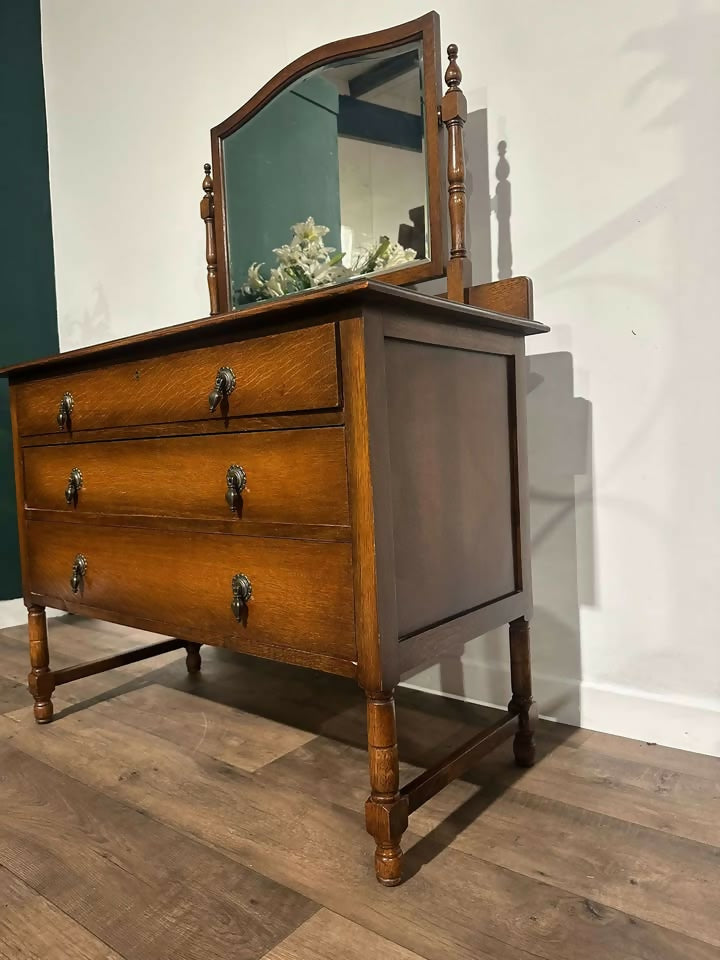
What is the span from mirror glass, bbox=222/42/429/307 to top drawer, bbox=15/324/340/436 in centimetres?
51

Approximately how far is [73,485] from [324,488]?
69 cm

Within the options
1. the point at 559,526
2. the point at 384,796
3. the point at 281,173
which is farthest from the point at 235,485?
the point at 281,173

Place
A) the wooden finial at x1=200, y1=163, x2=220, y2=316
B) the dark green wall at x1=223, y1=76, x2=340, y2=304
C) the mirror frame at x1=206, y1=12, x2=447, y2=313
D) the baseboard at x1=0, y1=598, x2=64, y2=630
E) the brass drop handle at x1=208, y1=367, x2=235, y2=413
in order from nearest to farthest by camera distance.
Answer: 1. the brass drop handle at x1=208, y1=367, x2=235, y2=413
2. the mirror frame at x1=206, y1=12, x2=447, y2=313
3. the dark green wall at x1=223, y1=76, x2=340, y2=304
4. the wooden finial at x1=200, y1=163, x2=220, y2=316
5. the baseboard at x1=0, y1=598, x2=64, y2=630

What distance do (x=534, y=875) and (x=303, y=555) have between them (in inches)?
20.8

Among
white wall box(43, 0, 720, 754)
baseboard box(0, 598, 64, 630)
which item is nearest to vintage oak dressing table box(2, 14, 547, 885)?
white wall box(43, 0, 720, 754)

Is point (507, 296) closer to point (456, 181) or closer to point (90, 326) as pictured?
point (456, 181)

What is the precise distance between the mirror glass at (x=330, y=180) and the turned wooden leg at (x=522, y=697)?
76 centimetres

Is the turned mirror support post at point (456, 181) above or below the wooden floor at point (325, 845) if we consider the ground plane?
above

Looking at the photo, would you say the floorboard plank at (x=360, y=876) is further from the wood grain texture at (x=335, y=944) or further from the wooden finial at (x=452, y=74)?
the wooden finial at (x=452, y=74)

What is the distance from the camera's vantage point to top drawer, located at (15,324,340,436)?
995 millimetres

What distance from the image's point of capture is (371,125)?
151 centimetres

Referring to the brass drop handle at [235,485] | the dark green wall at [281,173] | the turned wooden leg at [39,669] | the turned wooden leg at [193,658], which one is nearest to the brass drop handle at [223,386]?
the brass drop handle at [235,485]

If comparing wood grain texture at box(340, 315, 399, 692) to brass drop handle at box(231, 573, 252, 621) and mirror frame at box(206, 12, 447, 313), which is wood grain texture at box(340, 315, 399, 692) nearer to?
brass drop handle at box(231, 573, 252, 621)

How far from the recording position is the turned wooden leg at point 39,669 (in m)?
1.62
